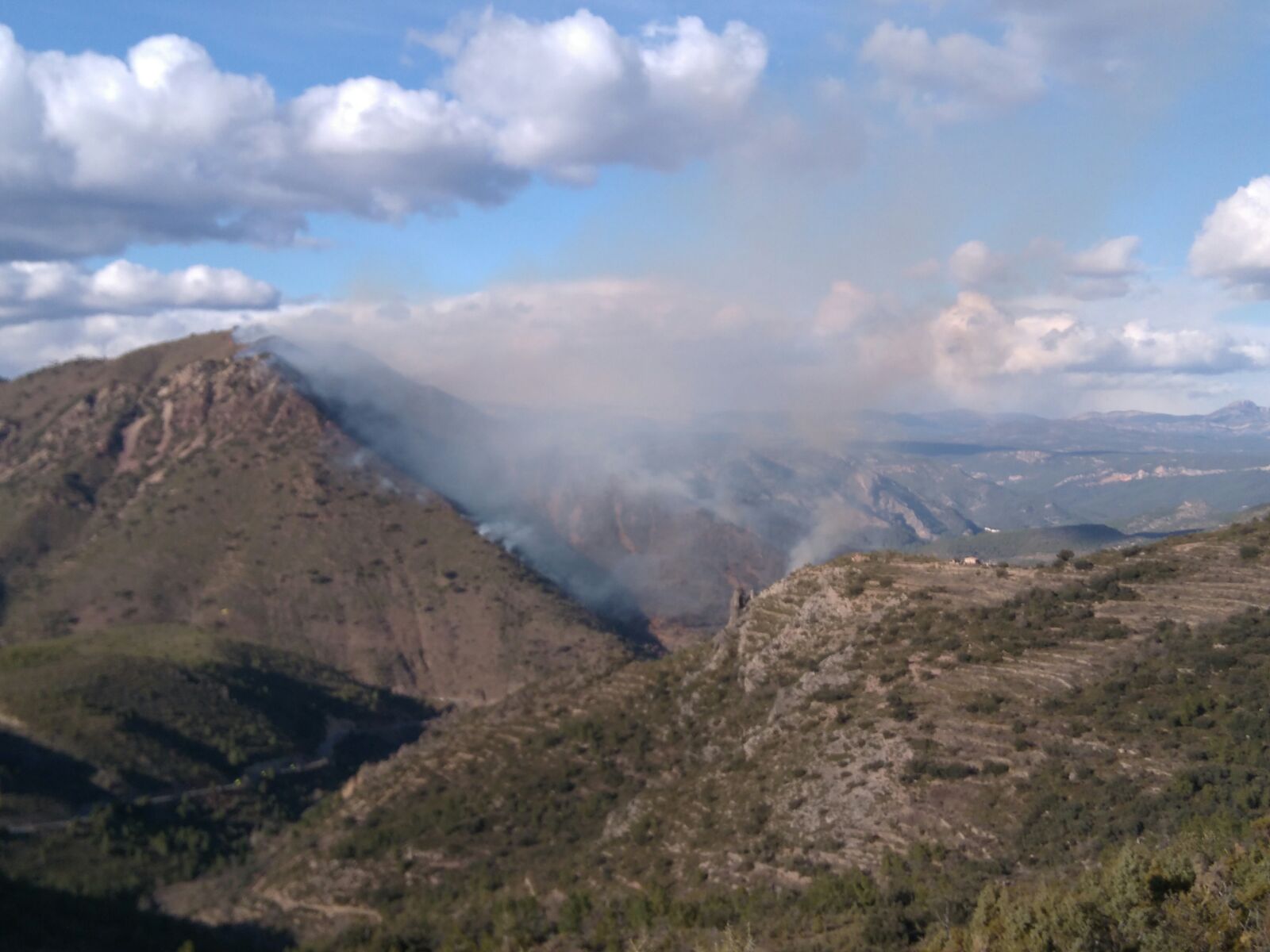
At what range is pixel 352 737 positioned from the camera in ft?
403

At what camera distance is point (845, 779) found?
154ft

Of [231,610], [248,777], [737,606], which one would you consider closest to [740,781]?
[737,606]

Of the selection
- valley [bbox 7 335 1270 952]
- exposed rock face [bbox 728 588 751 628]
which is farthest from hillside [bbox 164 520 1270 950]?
exposed rock face [bbox 728 588 751 628]

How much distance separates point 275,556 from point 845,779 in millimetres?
134289

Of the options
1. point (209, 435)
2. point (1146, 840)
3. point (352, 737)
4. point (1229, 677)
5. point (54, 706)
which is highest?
point (209, 435)

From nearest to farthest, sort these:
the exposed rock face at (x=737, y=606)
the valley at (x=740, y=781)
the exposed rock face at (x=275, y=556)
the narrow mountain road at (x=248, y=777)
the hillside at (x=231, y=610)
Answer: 1. the valley at (x=740, y=781)
2. the exposed rock face at (x=737, y=606)
3. the narrow mountain road at (x=248, y=777)
4. the hillside at (x=231, y=610)
5. the exposed rock face at (x=275, y=556)

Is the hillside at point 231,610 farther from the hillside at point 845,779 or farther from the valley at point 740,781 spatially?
the hillside at point 845,779

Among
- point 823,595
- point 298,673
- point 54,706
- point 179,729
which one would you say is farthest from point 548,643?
point 823,595

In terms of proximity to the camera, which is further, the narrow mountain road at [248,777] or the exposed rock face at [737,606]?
the narrow mountain road at [248,777]

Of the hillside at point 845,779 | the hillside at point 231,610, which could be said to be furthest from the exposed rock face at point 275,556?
the hillside at point 845,779

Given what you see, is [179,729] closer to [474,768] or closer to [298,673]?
[298,673]

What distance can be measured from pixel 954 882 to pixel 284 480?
15857 cm

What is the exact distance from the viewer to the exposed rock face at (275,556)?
15238 cm

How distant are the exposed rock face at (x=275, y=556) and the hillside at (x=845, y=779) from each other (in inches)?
2890
